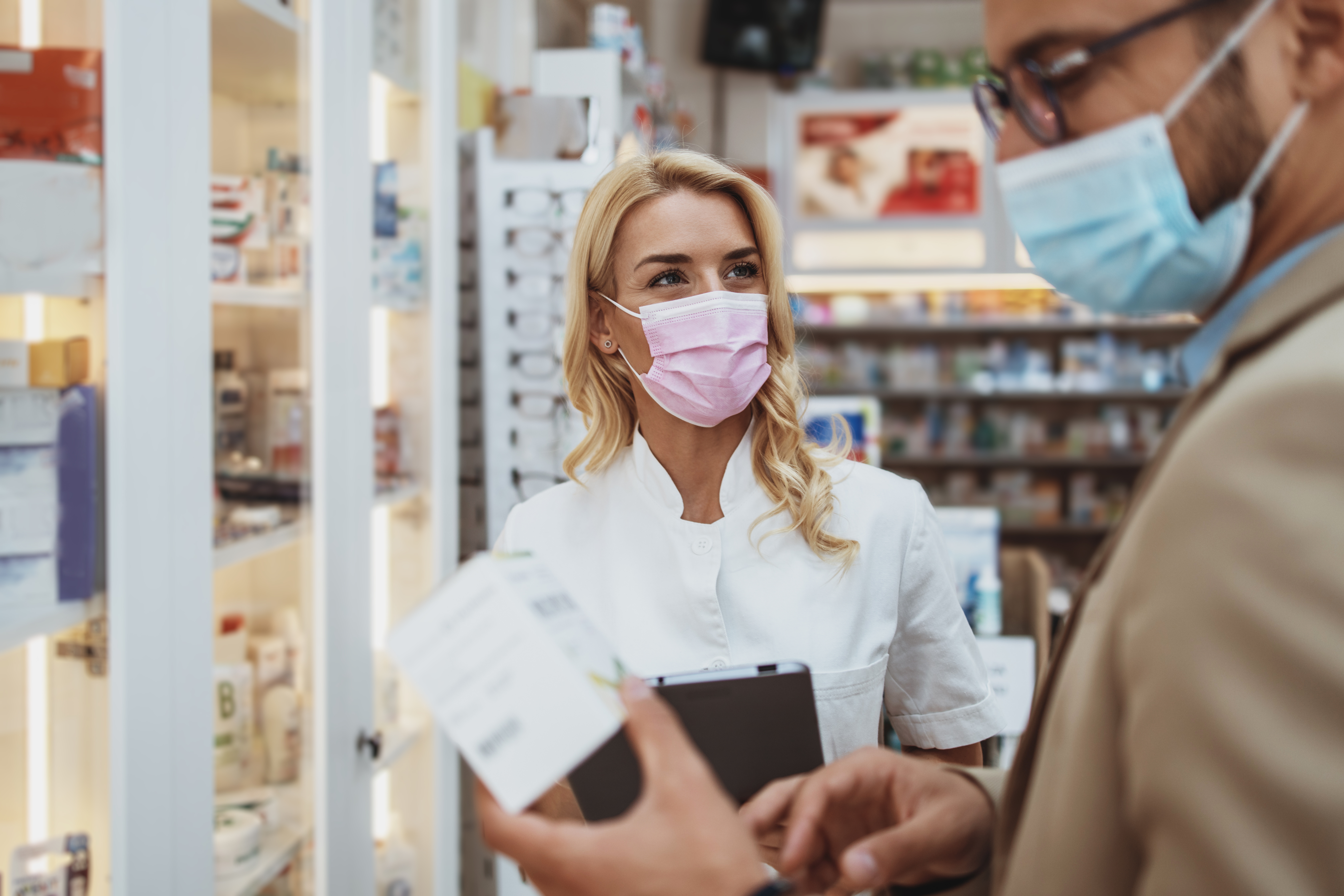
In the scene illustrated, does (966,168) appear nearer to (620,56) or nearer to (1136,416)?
(1136,416)

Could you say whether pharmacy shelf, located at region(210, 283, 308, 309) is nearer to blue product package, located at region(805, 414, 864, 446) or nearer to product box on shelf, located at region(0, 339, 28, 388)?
product box on shelf, located at region(0, 339, 28, 388)

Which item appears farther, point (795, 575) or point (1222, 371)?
point (795, 575)

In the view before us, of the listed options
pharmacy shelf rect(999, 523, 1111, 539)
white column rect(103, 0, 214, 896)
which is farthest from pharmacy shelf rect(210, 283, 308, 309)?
pharmacy shelf rect(999, 523, 1111, 539)

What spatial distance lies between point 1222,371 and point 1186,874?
0.31m

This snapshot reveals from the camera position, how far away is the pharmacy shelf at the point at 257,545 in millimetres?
1774

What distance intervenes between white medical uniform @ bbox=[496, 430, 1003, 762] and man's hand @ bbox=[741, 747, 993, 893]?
1.39ft

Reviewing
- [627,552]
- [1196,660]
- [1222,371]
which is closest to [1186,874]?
[1196,660]

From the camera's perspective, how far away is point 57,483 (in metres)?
1.37

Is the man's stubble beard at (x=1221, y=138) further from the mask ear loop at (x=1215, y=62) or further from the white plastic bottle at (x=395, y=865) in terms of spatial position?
the white plastic bottle at (x=395, y=865)

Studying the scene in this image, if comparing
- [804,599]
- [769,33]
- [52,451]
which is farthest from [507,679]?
[769,33]

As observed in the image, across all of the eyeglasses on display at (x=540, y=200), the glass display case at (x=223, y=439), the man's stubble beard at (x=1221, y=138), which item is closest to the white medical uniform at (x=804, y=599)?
the glass display case at (x=223, y=439)

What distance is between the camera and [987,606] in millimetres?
2740

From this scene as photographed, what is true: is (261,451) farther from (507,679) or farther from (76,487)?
(507,679)

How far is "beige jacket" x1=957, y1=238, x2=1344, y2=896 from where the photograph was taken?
525 mm
